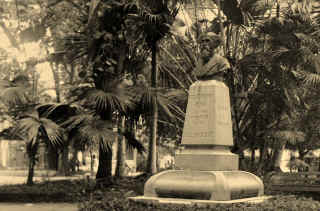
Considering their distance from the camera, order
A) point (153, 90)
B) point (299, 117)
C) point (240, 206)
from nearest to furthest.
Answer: point (240, 206) < point (153, 90) < point (299, 117)

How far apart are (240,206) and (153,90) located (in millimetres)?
6547

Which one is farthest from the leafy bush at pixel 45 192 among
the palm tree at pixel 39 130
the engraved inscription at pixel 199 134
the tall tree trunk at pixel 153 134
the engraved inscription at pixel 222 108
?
the engraved inscription at pixel 222 108

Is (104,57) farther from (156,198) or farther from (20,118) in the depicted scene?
(156,198)

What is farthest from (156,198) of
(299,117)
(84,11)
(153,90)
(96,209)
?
(299,117)

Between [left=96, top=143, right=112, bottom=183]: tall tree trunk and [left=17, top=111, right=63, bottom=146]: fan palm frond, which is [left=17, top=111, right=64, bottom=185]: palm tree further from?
[left=96, top=143, right=112, bottom=183]: tall tree trunk

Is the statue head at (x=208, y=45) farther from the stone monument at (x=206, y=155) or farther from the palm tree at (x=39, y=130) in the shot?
the palm tree at (x=39, y=130)

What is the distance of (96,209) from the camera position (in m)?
11.6

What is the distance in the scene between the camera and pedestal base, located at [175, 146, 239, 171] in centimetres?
1217

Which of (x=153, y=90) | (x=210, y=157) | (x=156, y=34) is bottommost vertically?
(x=210, y=157)

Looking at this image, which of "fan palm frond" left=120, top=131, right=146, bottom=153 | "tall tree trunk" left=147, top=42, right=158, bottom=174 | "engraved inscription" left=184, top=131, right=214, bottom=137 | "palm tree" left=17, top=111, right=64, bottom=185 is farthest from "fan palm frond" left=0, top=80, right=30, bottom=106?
"engraved inscription" left=184, top=131, right=214, bottom=137

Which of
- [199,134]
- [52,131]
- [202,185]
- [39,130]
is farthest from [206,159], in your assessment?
[39,130]

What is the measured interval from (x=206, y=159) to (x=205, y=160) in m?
0.03

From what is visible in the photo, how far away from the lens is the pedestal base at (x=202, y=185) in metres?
11.4

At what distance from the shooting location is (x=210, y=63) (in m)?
13.0
